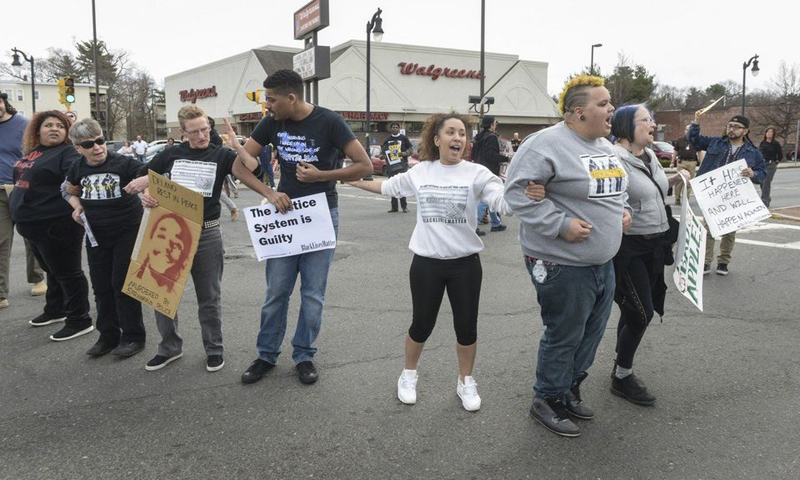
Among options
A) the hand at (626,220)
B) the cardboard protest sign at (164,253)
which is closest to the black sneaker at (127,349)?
the cardboard protest sign at (164,253)

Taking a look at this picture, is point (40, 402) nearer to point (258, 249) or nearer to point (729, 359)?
point (258, 249)

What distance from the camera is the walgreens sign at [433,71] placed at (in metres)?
44.6

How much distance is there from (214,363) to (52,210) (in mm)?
1997

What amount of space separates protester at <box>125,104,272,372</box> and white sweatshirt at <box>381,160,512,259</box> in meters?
1.24

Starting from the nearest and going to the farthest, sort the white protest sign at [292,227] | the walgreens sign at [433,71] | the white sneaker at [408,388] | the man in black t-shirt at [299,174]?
the white sneaker at [408,388] < the man in black t-shirt at [299,174] < the white protest sign at [292,227] < the walgreens sign at [433,71]

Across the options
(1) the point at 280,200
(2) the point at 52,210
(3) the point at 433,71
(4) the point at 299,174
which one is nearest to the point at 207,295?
(1) the point at 280,200

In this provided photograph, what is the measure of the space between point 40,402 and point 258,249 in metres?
1.60

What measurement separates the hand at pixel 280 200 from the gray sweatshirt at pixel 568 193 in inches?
57.8

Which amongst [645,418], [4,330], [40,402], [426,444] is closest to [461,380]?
[426,444]

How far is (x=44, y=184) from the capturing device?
16.0ft

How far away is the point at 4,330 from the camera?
16.8 feet

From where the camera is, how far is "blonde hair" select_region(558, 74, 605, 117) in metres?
3.01

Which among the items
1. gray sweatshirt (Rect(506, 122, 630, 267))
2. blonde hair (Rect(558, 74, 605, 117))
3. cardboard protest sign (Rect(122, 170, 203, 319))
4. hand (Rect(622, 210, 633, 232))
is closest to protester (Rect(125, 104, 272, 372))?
cardboard protest sign (Rect(122, 170, 203, 319))

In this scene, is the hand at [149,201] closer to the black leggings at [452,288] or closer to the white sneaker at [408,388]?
the black leggings at [452,288]
